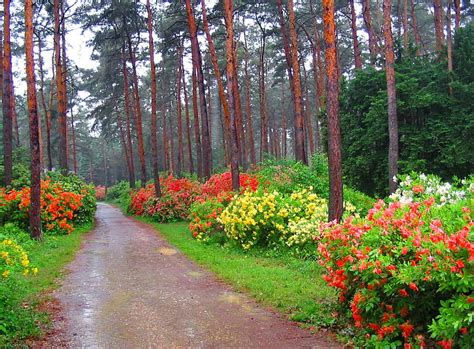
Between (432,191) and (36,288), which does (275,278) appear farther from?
(36,288)

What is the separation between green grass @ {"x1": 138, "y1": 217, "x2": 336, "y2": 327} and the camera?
20.8 ft

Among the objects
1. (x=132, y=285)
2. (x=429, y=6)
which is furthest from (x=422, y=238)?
(x=429, y=6)

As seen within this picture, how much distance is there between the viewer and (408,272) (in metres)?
4.32

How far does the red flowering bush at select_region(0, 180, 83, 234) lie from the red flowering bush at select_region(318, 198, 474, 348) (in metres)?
12.8

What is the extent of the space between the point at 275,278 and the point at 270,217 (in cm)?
308

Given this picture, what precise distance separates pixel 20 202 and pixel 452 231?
48.2ft

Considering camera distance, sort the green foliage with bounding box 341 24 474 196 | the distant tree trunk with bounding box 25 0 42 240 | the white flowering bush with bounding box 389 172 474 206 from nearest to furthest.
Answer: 1. the white flowering bush with bounding box 389 172 474 206
2. the distant tree trunk with bounding box 25 0 42 240
3. the green foliage with bounding box 341 24 474 196

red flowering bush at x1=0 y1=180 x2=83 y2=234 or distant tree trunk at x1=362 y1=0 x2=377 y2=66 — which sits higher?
distant tree trunk at x1=362 y1=0 x2=377 y2=66

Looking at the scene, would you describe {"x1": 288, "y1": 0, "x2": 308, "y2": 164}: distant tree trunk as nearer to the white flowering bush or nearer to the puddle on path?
the puddle on path

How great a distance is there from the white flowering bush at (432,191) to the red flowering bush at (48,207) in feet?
41.4

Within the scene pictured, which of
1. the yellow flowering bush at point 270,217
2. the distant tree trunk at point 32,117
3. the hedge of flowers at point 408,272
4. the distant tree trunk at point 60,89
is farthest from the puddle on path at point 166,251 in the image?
the distant tree trunk at point 60,89

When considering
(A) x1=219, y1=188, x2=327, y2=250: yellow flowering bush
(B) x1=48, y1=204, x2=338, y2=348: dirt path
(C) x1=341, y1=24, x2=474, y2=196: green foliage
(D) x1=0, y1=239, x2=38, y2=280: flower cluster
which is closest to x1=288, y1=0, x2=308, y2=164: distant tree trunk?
(C) x1=341, y1=24, x2=474, y2=196: green foliage

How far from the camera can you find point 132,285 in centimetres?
823

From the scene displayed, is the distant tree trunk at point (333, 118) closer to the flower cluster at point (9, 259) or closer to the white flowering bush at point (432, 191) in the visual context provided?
the white flowering bush at point (432, 191)
